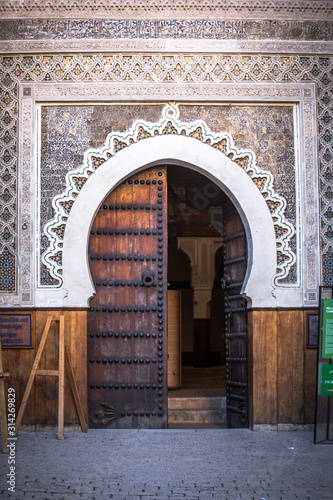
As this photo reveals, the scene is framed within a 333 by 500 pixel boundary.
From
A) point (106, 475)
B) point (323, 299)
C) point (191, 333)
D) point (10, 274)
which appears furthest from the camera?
point (191, 333)

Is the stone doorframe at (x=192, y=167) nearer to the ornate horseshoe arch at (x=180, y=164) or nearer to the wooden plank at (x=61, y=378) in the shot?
the ornate horseshoe arch at (x=180, y=164)

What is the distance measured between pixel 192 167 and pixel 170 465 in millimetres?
2784

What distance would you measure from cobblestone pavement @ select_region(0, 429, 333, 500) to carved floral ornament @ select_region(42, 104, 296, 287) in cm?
145

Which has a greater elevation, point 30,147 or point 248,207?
point 30,147

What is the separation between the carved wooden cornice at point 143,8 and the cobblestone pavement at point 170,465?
3.80m

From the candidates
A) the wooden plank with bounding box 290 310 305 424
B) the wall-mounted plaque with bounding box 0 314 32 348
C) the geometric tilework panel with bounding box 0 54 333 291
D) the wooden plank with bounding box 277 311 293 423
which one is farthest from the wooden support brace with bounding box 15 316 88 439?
the wooden plank with bounding box 290 310 305 424

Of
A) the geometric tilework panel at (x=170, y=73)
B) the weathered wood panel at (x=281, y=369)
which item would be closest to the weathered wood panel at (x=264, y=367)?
the weathered wood panel at (x=281, y=369)

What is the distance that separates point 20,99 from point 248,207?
2.32m

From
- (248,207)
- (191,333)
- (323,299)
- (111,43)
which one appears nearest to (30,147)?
(111,43)

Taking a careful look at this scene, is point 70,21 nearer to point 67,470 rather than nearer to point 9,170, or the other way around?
point 9,170

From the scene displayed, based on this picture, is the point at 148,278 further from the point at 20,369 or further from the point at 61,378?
the point at 20,369

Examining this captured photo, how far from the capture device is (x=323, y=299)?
564cm

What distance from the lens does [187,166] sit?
6.33 meters

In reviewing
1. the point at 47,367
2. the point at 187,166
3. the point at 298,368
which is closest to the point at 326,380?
the point at 298,368
